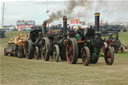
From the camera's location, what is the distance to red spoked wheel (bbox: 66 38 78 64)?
1429 centimetres

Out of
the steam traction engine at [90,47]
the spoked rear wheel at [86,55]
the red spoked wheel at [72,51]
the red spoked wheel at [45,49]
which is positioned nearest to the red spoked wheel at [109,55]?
the steam traction engine at [90,47]

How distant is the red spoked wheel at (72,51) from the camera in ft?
46.9

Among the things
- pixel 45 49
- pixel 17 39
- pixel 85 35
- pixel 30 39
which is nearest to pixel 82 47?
pixel 85 35

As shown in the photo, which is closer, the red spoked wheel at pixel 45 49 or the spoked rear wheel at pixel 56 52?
the spoked rear wheel at pixel 56 52

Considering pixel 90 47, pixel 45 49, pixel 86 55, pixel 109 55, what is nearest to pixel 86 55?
pixel 86 55

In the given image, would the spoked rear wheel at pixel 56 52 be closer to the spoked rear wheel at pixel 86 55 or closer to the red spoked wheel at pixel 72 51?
the red spoked wheel at pixel 72 51

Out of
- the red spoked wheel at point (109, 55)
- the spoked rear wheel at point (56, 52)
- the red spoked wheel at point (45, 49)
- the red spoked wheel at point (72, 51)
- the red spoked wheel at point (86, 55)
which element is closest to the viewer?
the red spoked wheel at point (86, 55)

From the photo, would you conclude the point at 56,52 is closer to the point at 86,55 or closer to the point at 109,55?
the point at 86,55

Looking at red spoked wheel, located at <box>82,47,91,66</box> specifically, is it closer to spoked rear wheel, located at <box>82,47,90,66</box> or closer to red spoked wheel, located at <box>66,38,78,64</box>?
spoked rear wheel, located at <box>82,47,90,66</box>

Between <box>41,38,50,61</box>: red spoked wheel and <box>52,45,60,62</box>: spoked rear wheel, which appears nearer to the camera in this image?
<box>52,45,60,62</box>: spoked rear wheel

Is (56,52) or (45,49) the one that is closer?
(56,52)

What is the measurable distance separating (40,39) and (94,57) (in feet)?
20.7

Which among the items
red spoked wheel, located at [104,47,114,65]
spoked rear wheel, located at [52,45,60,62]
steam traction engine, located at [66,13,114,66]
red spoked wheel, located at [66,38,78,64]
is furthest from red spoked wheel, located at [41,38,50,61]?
red spoked wheel, located at [104,47,114,65]

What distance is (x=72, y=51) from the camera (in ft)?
48.6
